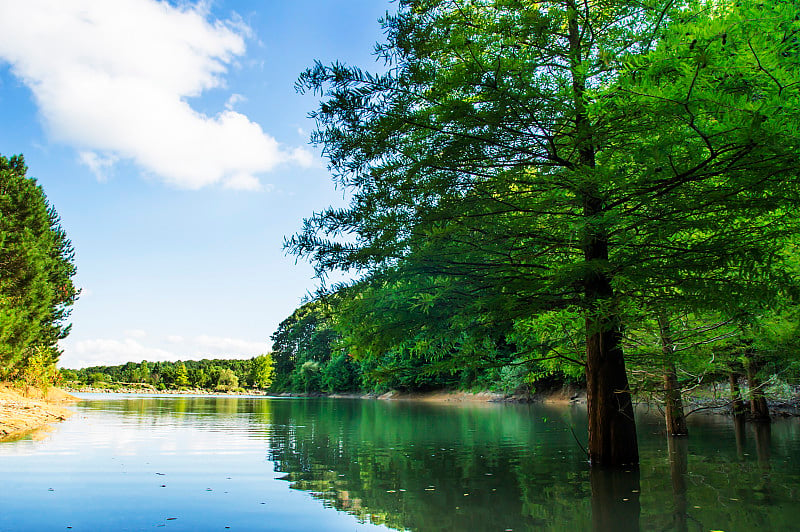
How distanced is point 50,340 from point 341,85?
122ft

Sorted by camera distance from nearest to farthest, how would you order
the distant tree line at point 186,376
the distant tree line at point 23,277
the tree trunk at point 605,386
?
the tree trunk at point 605,386
the distant tree line at point 23,277
the distant tree line at point 186,376

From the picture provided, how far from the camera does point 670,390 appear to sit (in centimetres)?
989

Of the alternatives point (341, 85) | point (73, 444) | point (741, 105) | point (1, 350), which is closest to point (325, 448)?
point (73, 444)

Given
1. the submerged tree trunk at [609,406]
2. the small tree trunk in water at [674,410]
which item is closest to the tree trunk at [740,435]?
the small tree trunk in water at [674,410]

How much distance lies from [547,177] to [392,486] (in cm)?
527

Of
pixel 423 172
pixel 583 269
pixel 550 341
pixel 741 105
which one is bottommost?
pixel 550 341

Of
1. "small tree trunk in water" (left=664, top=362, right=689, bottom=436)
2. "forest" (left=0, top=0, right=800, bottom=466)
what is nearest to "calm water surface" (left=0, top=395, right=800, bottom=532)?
"small tree trunk in water" (left=664, top=362, right=689, bottom=436)

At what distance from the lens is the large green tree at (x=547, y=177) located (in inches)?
240

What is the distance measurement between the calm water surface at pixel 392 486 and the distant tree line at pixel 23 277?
13.9 metres

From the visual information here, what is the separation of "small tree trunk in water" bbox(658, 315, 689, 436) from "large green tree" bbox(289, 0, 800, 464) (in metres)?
1.83

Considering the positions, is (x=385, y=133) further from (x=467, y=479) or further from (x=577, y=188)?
(x=467, y=479)

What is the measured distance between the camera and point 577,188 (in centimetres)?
661

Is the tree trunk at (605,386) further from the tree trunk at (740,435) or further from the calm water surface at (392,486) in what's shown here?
the tree trunk at (740,435)

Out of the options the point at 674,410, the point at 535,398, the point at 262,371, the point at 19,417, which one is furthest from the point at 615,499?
the point at 262,371
